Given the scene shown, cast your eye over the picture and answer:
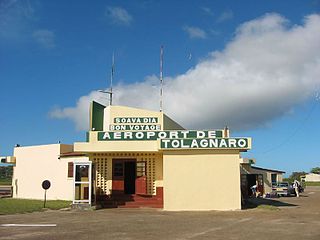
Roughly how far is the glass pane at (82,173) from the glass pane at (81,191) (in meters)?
0.27

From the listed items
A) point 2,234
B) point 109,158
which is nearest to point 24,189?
point 109,158

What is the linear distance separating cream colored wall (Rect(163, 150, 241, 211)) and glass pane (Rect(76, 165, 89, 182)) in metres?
4.06

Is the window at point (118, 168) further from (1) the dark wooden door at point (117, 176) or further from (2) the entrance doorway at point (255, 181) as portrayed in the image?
(2) the entrance doorway at point (255, 181)

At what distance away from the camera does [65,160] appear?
30281mm

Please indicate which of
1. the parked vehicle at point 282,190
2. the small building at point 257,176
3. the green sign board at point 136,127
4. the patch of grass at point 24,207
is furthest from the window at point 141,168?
the parked vehicle at point 282,190

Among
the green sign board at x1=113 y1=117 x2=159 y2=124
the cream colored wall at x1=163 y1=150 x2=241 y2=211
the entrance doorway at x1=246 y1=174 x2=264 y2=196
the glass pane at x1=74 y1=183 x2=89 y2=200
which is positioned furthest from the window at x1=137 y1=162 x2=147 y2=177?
the entrance doorway at x1=246 y1=174 x2=264 y2=196

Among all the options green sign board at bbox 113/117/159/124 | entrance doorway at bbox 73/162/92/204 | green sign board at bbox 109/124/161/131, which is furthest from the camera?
green sign board at bbox 113/117/159/124

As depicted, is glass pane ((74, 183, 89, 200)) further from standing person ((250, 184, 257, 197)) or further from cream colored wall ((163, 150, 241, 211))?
standing person ((250, 184, 257, 197))

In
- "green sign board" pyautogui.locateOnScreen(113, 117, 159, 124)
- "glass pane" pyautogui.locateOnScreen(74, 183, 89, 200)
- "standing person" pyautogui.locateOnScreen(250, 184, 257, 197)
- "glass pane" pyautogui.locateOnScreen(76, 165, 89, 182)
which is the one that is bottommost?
"standing person" pyautogui.locateOnScreen(250, 184, 257, 197)

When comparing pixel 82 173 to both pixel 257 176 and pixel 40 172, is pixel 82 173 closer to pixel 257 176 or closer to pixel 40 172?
pixel 40 172

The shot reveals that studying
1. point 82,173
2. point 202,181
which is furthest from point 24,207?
point 202,181

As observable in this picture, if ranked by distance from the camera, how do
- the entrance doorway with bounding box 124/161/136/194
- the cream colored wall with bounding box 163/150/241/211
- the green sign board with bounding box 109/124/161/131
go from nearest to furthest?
the cream colored wall with bounding box 163/150/241/211
the entrance doorway with bounding box 124/161/136/194
the green sign board with bounding box 109/124/161/131

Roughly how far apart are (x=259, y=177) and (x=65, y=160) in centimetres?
Answer: 1988

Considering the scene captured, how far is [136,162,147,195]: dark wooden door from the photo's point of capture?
2286 cm
